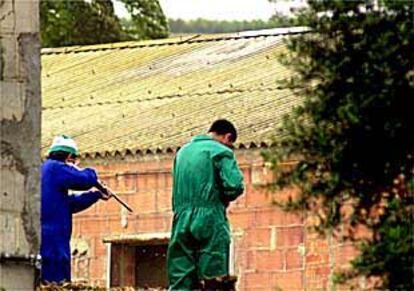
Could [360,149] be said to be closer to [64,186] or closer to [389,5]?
[389,5]

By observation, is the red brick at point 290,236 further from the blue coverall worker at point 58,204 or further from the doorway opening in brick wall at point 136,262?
the blue coverall worker at point 58,204

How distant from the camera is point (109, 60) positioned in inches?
964

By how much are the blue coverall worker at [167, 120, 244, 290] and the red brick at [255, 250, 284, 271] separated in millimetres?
5159

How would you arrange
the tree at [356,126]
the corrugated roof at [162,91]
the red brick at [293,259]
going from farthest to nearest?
the corrugated roof at [162,91], the red brick at [293,259], the tree at [356,126]

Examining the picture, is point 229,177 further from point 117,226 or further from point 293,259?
point 117,226

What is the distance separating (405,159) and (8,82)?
11.4ft

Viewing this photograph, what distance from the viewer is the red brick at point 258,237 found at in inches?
685

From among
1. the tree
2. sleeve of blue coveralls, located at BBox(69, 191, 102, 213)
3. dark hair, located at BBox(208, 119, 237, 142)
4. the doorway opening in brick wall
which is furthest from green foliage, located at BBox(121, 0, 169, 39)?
the tree

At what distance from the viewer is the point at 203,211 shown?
12.1 metres

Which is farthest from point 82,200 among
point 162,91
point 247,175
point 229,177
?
point 162,91

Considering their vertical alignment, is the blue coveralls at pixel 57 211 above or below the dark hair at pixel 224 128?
below

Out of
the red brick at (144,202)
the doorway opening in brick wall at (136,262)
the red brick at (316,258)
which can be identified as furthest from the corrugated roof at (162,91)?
the red brick at (316,258)

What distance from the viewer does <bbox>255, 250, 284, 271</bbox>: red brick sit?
1736 centimetres

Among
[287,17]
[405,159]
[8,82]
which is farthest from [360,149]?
[8,82]
